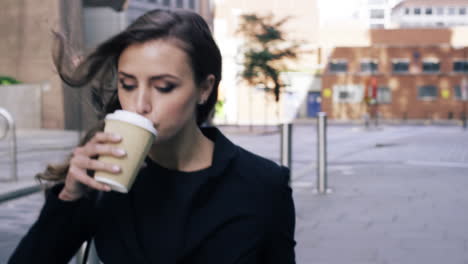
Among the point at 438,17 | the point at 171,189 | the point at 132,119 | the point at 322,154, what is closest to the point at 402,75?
the point at 438,17

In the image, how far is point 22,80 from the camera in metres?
28.7

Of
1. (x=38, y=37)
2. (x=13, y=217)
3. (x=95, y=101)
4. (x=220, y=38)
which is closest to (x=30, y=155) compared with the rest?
(x=13, y=217)

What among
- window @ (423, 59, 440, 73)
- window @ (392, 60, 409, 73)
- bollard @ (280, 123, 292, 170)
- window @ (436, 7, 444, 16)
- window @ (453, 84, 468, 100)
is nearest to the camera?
bollard @ (280, 123, 292, 170)

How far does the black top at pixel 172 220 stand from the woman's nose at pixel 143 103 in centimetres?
20

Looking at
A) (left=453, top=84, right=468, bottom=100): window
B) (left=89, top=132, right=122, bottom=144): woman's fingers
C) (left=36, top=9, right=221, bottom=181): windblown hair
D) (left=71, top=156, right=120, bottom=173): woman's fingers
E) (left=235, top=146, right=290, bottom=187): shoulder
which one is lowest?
(left=235, top=146, right=290, bottom=187): shoulder

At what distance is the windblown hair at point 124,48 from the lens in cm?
138

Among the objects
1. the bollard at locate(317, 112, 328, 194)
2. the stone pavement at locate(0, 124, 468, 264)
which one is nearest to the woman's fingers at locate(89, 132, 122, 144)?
the stone pavement at locate(0, 124, 468, 264)

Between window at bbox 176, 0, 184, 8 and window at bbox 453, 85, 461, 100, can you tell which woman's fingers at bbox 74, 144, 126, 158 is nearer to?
window at bbox 176, 0, 184, 8

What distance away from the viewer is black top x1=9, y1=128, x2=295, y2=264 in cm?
135

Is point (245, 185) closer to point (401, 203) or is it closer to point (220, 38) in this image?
point (401, 203)

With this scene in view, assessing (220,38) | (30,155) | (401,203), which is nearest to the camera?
(401,203)

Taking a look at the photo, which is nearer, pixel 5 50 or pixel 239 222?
pixel 239 222

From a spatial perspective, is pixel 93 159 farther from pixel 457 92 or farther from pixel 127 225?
pixel 457 92

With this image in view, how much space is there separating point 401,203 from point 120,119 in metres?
6.35
